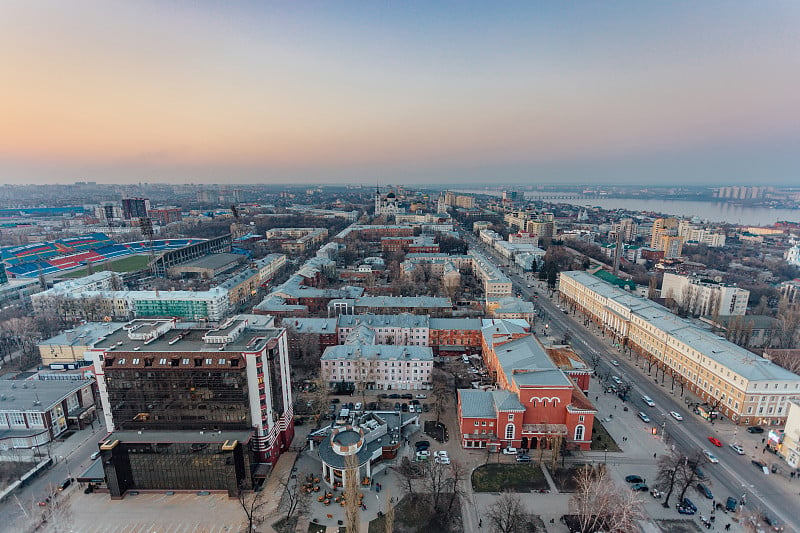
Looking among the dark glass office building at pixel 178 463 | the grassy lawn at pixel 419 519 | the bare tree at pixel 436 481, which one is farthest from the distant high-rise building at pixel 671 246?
the dark glass office building at pixel 178 463

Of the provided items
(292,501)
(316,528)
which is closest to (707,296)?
(316,528)

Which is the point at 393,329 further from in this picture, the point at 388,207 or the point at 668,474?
the point at 388,207

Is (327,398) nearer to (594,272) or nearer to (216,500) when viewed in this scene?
(216,500)

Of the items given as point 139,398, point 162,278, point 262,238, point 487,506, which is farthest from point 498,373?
point 262,238

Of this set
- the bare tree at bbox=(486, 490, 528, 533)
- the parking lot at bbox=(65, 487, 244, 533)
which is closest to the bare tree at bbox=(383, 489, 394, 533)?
the bare tree at bbox=(486, 490, 528, 533)

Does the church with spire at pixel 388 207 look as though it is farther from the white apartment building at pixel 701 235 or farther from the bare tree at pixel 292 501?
the bare tree at pixel 292 501

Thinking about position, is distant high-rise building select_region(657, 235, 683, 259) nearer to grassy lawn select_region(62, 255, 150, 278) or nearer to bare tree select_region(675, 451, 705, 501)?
bare tree select_region(675, 451, 705, 501)
